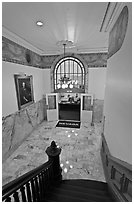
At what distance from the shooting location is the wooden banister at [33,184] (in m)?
1.12

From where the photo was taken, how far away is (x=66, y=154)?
380 centimetres

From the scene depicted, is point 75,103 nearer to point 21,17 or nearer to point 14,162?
point 14,162

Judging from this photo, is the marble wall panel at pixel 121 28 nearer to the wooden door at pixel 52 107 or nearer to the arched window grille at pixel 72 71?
the arched window grille at pixel 72 71

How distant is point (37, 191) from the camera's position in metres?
1.71

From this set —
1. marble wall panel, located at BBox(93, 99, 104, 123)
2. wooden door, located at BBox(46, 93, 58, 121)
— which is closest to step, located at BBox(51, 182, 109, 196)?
marble wall panel, located at BBox(93, 99, 104, 123)

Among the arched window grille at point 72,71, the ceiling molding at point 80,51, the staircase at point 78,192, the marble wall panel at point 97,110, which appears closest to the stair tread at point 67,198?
the staircase at point 78,192

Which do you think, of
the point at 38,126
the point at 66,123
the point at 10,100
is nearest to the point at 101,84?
the point at 66,123

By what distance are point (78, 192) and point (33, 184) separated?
1011 millimetres

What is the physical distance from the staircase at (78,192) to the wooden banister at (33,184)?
17 centimetres

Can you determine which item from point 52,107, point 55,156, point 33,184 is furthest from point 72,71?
point 33,184

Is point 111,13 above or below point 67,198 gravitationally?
above

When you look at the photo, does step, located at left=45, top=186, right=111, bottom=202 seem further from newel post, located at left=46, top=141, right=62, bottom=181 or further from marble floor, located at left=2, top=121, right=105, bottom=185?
marble floor, located at left=2, top=121, right=105, bottom=185

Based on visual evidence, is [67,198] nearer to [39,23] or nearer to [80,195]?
[80,195]

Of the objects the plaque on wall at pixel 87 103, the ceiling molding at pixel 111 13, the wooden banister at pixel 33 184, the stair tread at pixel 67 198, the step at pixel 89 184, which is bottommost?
the step at pixel 89 184
